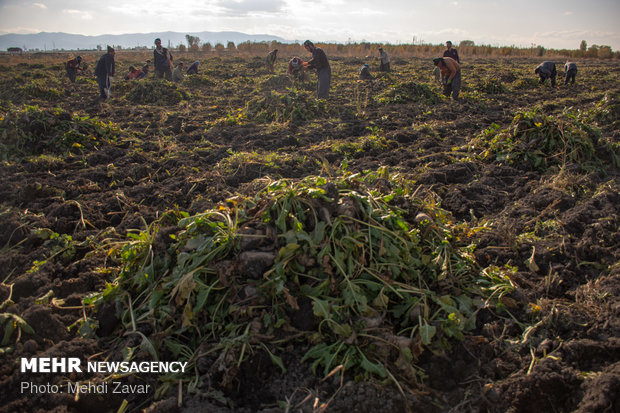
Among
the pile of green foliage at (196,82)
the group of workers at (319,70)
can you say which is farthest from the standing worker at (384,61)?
the pile of green foliage at (196,82)

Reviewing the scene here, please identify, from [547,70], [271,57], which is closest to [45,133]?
[271,57]

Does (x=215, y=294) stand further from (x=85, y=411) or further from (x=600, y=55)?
(x=600, y=55)

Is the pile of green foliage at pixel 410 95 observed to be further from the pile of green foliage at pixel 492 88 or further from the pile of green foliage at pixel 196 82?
the pile of green foliage at pixel 196 82

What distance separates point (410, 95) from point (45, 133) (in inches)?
402

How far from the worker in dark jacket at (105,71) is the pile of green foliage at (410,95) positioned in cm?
894

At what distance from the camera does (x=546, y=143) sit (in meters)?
5.85

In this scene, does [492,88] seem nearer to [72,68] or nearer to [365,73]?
[365,73]

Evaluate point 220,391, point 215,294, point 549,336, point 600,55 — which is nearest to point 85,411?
point 220,391

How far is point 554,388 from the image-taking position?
2.24 meters

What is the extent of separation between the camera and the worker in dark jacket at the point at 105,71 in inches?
449

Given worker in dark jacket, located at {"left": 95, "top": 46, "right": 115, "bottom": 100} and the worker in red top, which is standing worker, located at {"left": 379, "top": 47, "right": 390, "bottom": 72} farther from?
worker in dark jacket, located at {"left": 95, "top": 46, "right": 115, "bottom": 100}

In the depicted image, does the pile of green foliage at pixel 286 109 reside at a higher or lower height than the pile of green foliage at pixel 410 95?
lower

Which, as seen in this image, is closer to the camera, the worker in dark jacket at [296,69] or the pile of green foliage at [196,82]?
the worker in dark jacket at [296,69]

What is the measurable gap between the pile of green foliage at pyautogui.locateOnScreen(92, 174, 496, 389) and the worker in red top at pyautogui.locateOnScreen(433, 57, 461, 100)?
1019cm
